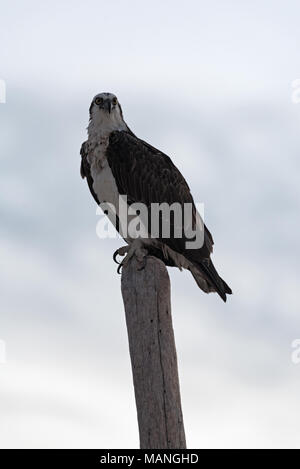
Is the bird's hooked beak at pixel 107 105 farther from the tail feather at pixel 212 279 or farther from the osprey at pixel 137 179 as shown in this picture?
the tail feather at pixel 212 279

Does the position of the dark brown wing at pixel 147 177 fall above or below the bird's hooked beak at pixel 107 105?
below

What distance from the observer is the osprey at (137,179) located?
8.88 meters

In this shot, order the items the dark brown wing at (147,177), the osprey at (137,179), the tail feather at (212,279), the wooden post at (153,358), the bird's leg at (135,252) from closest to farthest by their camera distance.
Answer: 1. the wooden post at (153,358)
2. the bird's leg at (135,252)
3. the tail feather at (212,279)
4. the osprey at (137,179)
5. the dark brown wing at (147,177)

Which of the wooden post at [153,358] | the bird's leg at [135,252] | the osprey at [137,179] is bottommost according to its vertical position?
the wooden post at [153,358]

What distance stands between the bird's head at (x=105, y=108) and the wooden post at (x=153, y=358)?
2.84 meters

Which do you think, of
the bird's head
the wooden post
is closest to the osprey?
the bird's head

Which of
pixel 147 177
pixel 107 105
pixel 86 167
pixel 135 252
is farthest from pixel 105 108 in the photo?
pixel 135 252

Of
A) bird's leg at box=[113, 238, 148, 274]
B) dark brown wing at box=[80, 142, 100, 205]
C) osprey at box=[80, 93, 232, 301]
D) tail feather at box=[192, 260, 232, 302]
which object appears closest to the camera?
bird's leg at box=[113, 238, 148, 274]

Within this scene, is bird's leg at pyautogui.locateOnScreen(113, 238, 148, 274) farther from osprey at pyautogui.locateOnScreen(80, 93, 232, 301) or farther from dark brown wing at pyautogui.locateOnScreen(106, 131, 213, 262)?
dark brown wing at pyautogui.locateOnScreen(106, 131, 213, 262)

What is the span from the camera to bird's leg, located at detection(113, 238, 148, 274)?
7621mm

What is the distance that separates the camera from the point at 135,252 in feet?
25.9

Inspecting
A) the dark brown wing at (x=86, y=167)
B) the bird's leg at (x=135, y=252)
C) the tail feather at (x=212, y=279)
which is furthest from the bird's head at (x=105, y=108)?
the tail feather at (x=212, y=279)

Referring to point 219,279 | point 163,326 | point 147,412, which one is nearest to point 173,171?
point 219,279
